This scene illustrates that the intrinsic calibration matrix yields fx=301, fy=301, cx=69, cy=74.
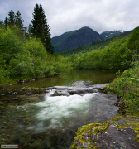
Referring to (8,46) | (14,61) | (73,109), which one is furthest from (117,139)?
(8,46)

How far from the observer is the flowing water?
54.2 feet

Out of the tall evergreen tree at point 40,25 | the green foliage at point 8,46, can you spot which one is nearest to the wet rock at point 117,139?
the green foliage at point 8,46

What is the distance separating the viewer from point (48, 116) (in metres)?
22.6

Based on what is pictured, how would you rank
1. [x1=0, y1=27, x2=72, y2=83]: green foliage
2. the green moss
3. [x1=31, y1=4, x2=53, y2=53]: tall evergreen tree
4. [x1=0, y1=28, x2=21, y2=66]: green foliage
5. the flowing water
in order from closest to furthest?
the green moss
the flowing water
[x1=0, y1=27, x2=72, y2=83]: green foliage
[x1=0, y1=28, x2=21, y2=66]: green foliage
[x1=31, y1=4, x2=53, y2=53]: tall evergreen tree

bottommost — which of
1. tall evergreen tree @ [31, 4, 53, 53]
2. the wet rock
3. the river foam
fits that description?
the river foam

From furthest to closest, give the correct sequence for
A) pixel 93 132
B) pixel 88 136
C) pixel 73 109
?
pixel 73 109 < pixel 93 132 < pixel 88 136

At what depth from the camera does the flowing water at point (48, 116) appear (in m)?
16.5

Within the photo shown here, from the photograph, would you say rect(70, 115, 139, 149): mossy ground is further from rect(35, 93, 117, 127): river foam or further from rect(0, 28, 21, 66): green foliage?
rect(0, 28, 21, 66): green foliage

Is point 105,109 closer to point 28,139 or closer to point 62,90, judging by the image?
point 28,139

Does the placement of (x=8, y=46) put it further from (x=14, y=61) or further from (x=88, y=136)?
(x=88, y=136)

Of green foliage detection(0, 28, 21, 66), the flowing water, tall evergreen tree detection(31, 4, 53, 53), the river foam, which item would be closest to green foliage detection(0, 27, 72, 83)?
green foliage detection(0, 28, 21, 66)

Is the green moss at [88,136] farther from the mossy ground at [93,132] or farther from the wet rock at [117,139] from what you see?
the wet rock at [117,139]

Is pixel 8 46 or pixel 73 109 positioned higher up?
pixel 8 46

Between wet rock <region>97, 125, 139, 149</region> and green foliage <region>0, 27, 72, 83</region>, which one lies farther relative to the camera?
green foliage <region>0, 27, 72, 83</region>
